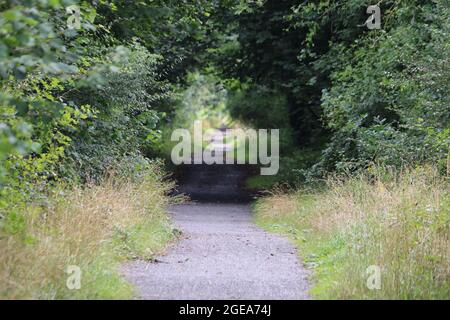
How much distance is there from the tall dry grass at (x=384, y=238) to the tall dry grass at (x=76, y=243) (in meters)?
2.20

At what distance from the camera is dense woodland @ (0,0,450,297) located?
7090mm

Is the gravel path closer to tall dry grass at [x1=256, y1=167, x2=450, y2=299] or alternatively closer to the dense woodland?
tall dry grass at [x1=256, y1=167, x2=450, y2=299]

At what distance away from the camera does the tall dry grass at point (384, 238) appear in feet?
24.6

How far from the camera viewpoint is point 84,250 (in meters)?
8.09

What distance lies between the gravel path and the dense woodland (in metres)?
1.49

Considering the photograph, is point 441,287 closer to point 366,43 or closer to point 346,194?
point 346,194

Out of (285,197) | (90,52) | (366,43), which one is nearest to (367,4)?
(366,43)

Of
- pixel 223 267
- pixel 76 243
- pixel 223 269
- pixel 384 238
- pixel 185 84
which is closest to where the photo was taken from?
pixel 76 243

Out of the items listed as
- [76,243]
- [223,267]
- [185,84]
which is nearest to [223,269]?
[223,267]

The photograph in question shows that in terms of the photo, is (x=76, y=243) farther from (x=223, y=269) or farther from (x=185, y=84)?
(x=185, y=84)

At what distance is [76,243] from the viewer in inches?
318

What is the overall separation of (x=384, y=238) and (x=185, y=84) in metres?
17.1

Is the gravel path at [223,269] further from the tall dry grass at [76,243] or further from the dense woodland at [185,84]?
the dense woodland at [185,84]
